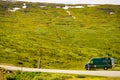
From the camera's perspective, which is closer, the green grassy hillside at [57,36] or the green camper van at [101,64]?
the green camper van at [101,64]

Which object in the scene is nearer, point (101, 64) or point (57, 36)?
point (101, 64)

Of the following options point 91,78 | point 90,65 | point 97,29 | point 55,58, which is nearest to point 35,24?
point 55,58

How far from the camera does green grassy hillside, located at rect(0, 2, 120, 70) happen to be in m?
44.0

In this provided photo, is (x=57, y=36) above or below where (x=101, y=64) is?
above

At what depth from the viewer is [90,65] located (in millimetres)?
38438

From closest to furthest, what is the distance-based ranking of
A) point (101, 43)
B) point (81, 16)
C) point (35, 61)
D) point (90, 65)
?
point (90, 65) < point (35, 61) < point (101, 43) < point (81, 16)

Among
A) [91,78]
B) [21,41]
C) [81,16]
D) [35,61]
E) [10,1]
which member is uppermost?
[10,1]

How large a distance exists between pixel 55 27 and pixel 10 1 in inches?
414

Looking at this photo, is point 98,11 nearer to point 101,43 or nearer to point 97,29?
point 97,29

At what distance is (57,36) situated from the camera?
48125 millimetres

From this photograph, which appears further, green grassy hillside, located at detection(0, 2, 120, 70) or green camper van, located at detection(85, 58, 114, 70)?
green grassy hillside, located at detection(0, 2, 120, 70)

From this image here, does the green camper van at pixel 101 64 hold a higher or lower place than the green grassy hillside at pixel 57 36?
lower

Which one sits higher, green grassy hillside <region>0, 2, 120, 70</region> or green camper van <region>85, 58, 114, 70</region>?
green grassy hillside <region>0, 2, 120, 70</region>

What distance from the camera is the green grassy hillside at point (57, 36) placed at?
1732 inches
